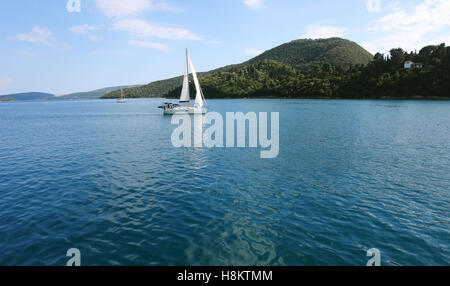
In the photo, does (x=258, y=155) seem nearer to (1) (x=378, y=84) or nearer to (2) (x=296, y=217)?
(2) (x=296, y=217)

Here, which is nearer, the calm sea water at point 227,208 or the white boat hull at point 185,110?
the calm sea water at point 227,208

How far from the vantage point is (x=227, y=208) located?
63.2 ft

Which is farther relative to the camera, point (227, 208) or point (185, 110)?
point (185, 110)

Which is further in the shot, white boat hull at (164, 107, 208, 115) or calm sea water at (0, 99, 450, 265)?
white boat hull at (164, 107, 208, 115)

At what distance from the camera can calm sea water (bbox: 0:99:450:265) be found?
44.6 ft

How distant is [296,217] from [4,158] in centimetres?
4178

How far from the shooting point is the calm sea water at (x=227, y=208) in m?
13.6

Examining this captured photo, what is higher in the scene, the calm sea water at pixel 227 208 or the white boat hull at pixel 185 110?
the white boat hull at pixel 185 110

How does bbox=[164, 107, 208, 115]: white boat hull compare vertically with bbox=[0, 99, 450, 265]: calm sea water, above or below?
above

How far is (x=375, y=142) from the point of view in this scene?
A: 142 ft

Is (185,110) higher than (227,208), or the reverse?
(185,110)
